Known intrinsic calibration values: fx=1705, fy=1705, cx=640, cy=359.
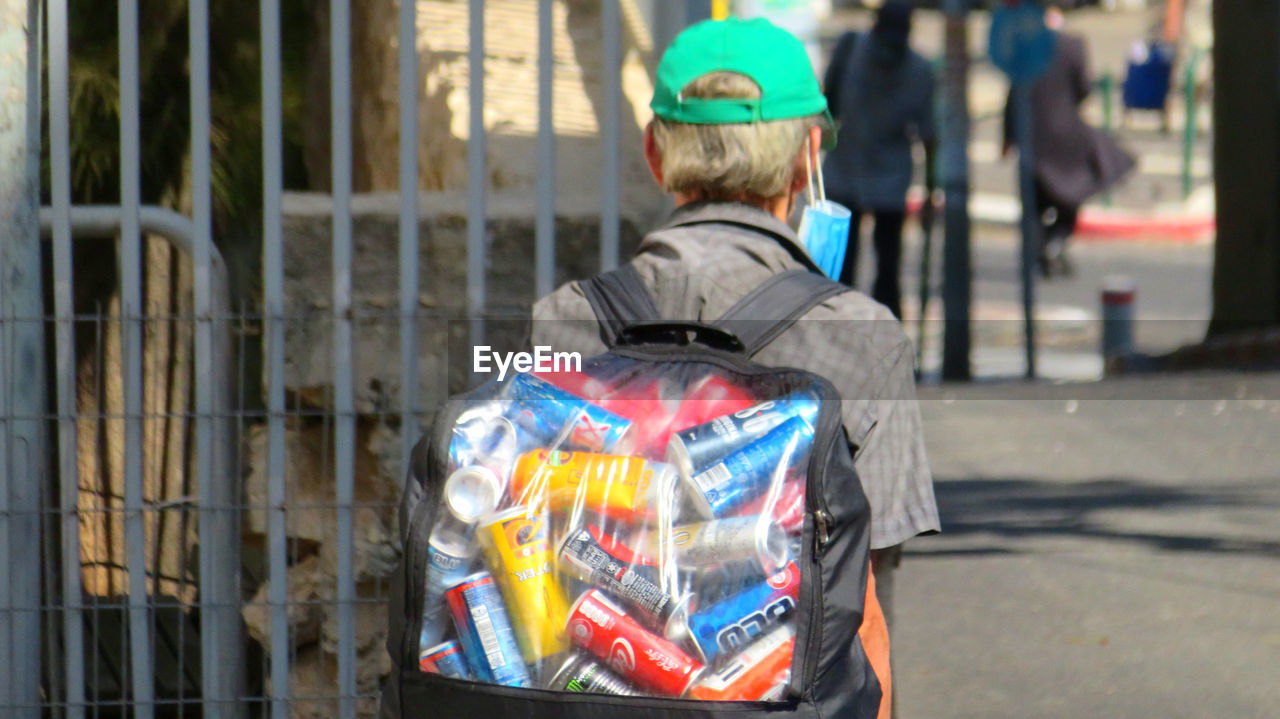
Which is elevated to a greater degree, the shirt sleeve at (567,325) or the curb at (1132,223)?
the shirt sleeve at (567,325)

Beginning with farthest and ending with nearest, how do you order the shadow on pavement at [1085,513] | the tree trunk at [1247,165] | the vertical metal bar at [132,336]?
the tree trunk at [1247,165], the shadow on pavement at [1085,513], the vertical metal bar at [132,336]

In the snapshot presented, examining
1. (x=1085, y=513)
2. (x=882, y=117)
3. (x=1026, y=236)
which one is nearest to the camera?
(x=1085, y=513)

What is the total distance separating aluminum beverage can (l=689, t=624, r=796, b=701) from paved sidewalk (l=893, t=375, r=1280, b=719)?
2260 mm

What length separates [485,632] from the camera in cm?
212

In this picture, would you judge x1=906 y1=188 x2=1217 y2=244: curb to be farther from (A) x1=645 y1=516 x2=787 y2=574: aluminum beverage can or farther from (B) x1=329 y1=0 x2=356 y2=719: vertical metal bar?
(A) x1=645 y1=516 x2=787 y2=574: aluminum beverage can

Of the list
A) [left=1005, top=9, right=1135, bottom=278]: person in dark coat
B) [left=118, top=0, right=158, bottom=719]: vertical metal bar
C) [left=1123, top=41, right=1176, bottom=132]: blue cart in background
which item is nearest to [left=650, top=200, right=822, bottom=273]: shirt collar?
[left=118, top=0, right=158, bottom=719]: vertical metal bar

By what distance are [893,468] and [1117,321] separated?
8.70 meters

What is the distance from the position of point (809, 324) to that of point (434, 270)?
1517 millimetres

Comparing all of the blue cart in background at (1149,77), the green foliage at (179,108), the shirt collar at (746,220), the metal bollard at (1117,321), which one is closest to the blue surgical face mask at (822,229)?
the shirt collar at (746,220)

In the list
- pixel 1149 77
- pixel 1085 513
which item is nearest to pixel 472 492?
pixel 1085 513

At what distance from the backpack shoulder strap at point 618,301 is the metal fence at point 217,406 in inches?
43.4

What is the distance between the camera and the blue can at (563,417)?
2.14 metres

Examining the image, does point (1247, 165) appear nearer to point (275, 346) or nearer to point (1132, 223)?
point (275, 346)

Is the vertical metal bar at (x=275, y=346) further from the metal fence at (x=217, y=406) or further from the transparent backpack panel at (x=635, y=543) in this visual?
the transparent backpack panel at (x=635, y=543)
